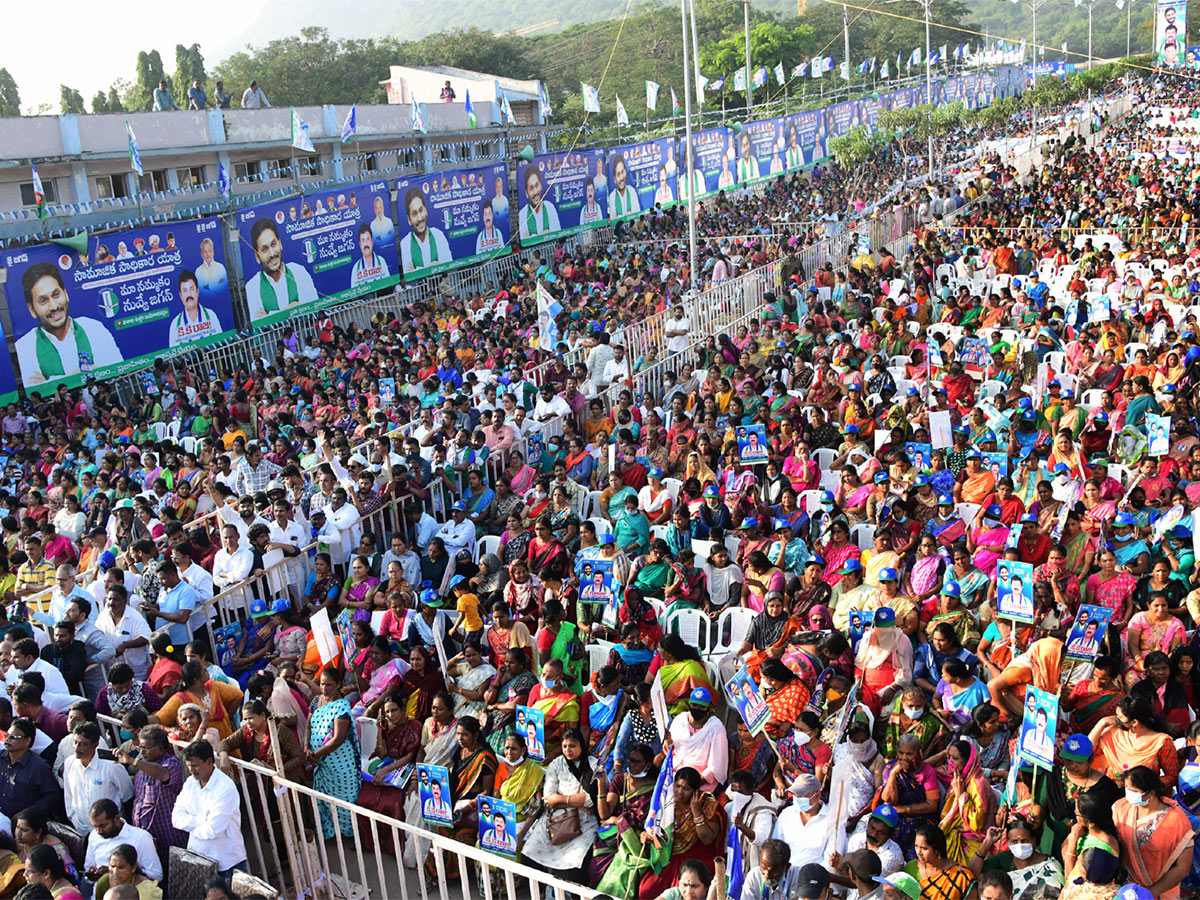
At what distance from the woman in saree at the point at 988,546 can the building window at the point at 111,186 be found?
811 inches

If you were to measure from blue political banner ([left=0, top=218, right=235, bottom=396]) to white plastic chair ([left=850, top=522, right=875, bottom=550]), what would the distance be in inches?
466

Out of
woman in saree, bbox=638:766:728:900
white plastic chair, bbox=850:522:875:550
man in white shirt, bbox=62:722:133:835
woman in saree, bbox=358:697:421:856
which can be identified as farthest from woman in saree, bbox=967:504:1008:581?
man in white shirt, bbox=62:722:133:835

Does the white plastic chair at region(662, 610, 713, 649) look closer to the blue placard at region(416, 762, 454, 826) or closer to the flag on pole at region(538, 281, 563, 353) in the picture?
the blue placard at region(416, 762, 454, 826)

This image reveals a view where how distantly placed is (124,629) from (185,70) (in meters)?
51.9

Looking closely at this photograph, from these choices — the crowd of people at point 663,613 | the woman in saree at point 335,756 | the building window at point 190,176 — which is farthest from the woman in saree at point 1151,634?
the building window at point 190,176

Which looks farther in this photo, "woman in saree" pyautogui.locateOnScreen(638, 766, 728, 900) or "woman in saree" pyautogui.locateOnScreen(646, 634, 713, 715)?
"woman in saree" pyautogui.locateOnScreen(646, 634, 713, 715)

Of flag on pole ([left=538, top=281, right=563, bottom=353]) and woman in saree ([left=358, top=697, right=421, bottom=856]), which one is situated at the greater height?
flag on pole ([left=538, top=281, right=563, bottom=353])

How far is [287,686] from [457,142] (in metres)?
26.4

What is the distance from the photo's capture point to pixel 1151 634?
20.7 ft

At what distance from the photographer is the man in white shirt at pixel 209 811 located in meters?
5.59

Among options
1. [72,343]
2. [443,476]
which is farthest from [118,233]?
[443,476]

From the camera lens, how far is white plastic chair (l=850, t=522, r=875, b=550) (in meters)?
8.62

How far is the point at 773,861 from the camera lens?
4.76m

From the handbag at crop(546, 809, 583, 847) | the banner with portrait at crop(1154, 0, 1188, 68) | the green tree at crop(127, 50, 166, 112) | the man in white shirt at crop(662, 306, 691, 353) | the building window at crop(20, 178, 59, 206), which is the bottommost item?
the handbag at crop(546, 809, 583, 847)
